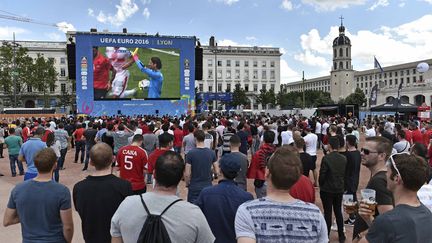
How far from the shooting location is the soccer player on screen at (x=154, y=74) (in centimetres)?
3291

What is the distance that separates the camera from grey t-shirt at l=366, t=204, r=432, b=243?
6.79 ft

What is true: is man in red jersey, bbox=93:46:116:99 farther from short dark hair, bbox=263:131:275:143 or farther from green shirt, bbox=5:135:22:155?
short dark hair, bbox=263:131:275:143

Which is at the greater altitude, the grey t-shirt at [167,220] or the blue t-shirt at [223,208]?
the grey t-shirt at [167,220]

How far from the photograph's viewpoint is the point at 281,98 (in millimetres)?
76812

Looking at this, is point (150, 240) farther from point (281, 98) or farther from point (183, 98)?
point (281, 98)

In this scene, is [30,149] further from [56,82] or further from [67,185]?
[56,82]

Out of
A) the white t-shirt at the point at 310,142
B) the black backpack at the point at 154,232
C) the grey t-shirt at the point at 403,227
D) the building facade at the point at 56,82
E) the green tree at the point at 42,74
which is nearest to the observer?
the grey t-shirt at the point at 403,227

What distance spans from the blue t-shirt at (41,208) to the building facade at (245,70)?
3224 inches

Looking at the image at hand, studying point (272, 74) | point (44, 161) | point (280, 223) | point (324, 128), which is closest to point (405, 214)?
point (280, 223)

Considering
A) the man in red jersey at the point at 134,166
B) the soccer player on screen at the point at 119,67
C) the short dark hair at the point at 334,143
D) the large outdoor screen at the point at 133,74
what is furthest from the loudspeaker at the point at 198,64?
the short dark hair at the point at 334,143

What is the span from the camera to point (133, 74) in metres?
32.5

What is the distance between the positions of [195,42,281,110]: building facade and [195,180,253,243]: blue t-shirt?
81.7m

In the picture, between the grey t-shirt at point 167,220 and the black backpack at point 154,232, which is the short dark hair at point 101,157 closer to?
the grey t-shirt at point 167,220

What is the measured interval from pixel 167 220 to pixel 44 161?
1.77 m
